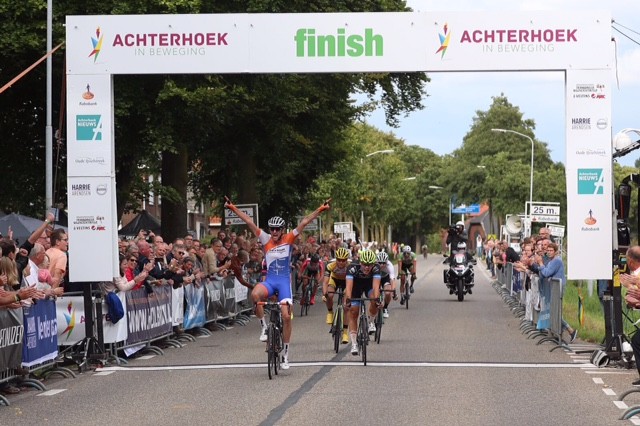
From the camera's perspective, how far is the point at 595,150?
18656mm

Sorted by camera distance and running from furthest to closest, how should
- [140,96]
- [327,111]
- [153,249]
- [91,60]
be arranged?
[327,111], [140,96], [153,249], [91,60]

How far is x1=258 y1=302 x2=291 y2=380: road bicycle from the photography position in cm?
1559

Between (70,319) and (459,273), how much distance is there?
22388 mm

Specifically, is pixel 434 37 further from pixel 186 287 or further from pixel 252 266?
pixel 252 266

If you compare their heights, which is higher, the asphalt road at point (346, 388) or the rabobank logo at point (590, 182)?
the rabobank logo at point (590, 182)

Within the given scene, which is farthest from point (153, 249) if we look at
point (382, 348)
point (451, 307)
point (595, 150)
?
point (451, 307)

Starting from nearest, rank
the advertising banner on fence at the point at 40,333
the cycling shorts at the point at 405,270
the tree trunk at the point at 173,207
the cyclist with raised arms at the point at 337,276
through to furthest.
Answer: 1. the advertising banner on fence at the point at 40,333
2. the cyclist with raised arms at the point at 337,276
3. the cycling shorts at the point at 405,270
4. the tree trunk at the point at 173,207

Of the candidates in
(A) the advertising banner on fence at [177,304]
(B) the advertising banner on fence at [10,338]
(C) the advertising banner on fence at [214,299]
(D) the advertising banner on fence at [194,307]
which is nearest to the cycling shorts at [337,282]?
(A) the advertising banner on fence at [177,304]

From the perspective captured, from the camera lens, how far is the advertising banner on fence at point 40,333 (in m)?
14.9

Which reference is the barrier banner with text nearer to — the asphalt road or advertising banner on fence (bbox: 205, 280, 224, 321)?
the asphalt road

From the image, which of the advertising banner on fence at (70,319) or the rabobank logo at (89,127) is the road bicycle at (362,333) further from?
the rabobank logo at (89,127)

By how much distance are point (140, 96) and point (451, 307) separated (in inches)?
443

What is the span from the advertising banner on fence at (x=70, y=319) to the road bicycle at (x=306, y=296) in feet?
45.8

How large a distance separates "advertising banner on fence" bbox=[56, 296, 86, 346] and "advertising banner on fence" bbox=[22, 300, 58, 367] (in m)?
0.64
